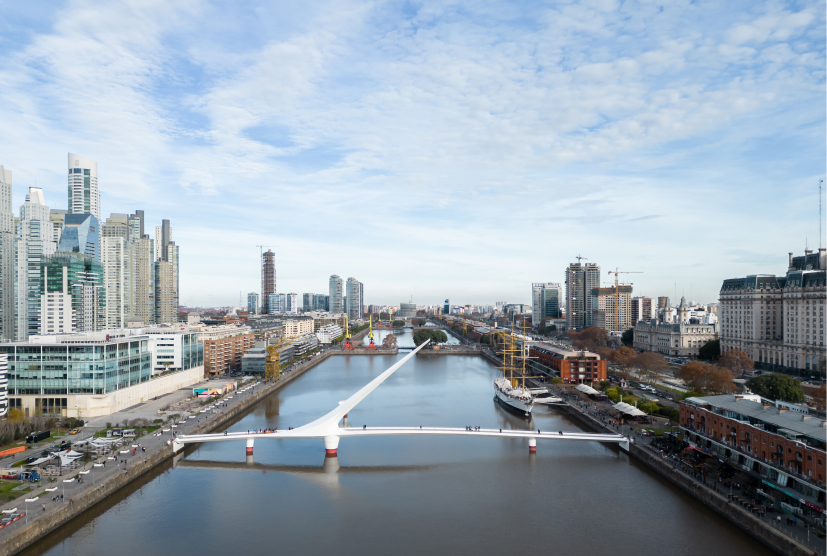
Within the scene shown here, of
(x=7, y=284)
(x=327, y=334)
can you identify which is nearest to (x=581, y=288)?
(x=327, y=334)

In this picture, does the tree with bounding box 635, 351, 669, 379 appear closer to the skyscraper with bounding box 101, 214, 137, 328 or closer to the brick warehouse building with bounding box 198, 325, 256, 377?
the brick warehouse building with bounding box 198, 325, 256, 377

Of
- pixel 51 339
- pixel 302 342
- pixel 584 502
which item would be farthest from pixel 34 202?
pixel 584 502

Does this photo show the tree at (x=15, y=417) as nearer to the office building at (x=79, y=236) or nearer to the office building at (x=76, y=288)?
the office building at (x=76, y=288)

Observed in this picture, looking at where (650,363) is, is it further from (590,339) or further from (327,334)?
(327,334)

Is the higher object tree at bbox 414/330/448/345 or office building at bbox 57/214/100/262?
office building at bbox 57/214/100/262

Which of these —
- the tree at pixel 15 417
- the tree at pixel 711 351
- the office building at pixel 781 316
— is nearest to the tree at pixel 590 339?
the tree at pixel 711 351

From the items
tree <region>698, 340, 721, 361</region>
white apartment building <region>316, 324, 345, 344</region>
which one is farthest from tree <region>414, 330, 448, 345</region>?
tree <region>698, 340, 721, 361</region>

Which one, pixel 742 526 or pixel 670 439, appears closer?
pixel 742 526

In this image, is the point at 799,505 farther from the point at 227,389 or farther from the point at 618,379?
the point at 227,389
